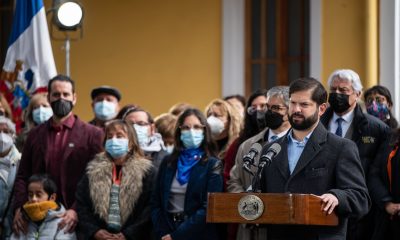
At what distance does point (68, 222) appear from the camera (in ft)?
35.3

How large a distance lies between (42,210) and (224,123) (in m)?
2.17

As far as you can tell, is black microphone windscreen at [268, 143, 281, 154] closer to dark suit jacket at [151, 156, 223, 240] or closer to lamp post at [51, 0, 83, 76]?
dark suit jacket at [151, 156, 223, 240]

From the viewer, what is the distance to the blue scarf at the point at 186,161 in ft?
34.3

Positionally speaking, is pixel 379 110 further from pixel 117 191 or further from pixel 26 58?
pixel 26 58

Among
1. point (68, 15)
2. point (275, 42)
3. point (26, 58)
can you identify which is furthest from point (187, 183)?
point (275, 42)

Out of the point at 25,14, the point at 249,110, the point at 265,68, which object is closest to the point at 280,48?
the point at 265,68

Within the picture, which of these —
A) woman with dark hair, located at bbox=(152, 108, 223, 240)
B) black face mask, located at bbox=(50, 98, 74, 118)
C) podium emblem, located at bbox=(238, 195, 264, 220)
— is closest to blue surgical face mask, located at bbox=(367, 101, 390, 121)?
woman with dark hair, located at bbox=(152, 108, 223, 240)

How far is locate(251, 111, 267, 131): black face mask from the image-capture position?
35.0 ft

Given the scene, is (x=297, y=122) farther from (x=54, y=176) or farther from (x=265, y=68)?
(x=265, y=68)

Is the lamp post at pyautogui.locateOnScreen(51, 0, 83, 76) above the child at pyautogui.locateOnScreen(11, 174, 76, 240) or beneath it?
above

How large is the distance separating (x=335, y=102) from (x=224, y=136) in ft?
6.15

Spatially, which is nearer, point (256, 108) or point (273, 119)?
point (273, 119)

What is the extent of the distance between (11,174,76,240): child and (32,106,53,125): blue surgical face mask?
1543 mm

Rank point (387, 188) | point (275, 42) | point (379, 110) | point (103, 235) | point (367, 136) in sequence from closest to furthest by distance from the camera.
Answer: point (387, 188) < point (367, 136) < point (103, 235) < point (379, 110) < point (275, 42)
